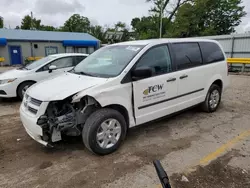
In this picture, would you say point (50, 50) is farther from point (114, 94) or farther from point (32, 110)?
point (114, 94)

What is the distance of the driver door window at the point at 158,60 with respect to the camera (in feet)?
11.6

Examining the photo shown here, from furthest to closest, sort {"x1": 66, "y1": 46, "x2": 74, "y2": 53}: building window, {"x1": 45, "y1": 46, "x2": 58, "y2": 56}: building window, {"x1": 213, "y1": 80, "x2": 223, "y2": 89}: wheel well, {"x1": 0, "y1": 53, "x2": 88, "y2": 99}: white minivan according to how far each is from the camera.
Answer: {"x1": 66, "y1": 46, "x2": 74, "y2": 53}: building window → {"x1": 45, "y1": 46, "x2": 58, "y2": 56}: building window → {"x1": 0, "y1": 53, "x2": 88, "y2": 99}: white minivan → {"x1": 213, "y1": 80, "x2": 223, "y2": 89}: wheel well

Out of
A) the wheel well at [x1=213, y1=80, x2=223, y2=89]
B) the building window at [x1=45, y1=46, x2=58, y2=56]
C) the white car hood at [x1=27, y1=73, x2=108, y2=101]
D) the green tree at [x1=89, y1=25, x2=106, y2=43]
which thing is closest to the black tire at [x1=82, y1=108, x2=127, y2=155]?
the white car hood at [x1=27, y1=73, x2=108, y2=101]

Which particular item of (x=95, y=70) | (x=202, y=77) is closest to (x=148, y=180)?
(x=95, y=70)

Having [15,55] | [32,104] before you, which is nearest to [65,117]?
[32,104]

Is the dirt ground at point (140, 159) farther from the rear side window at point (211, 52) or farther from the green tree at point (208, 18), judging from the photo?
the green tree at point (208, 18)

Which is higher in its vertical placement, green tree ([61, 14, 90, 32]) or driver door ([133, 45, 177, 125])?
green tree ([61, 14, 90, 32])

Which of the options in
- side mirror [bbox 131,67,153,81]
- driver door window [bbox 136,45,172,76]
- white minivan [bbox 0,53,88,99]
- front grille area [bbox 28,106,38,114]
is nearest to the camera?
front grille area [bbox 28,106,38,114]

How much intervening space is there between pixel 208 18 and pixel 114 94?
97.6 feet

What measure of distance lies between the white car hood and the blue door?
21.3 meters

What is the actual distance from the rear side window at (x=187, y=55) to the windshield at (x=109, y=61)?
0.88m

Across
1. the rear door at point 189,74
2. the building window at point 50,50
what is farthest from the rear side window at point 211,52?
the building window at point 50,50

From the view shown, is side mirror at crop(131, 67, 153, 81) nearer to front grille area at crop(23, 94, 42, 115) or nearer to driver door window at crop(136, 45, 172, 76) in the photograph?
driver door window at crop(136, 45, 172, 76)

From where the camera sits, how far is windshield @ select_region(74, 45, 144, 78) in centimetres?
339
